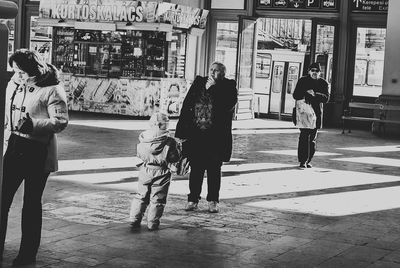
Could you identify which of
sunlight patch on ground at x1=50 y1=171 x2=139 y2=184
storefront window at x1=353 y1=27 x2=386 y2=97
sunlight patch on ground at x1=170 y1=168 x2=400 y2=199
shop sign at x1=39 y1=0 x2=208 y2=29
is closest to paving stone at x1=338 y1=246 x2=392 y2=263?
sunlight patch on ground at x1=170 y1=168 x2=400 y2=199

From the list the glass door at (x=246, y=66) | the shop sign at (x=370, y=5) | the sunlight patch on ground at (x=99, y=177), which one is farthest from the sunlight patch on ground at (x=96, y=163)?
the shop sign at (x=370, y=5)

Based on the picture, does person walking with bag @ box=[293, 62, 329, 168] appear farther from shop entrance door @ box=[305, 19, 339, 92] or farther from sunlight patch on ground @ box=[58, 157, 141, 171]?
shop entrance door @ box=[305, 19, 339, 92]

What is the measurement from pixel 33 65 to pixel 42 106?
346mm

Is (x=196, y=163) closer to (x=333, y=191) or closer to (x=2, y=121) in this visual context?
(x=333, y=191)

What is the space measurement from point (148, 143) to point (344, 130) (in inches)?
534

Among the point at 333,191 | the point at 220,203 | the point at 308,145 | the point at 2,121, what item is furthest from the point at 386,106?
the point at 2,121

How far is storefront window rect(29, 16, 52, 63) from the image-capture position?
79.7 feet

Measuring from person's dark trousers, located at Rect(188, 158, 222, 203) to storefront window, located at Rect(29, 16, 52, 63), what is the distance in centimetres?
1619

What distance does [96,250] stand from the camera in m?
6.82

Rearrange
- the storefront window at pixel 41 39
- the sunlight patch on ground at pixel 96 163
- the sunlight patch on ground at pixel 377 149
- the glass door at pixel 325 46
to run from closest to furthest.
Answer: the sunlight patch on ground at pixel 96 163, the sunlight patch on ground at pixel 377 149, the glass door at pixel 325 46, the storefront window at pixel 41 39

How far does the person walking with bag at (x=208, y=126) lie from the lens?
880 cm

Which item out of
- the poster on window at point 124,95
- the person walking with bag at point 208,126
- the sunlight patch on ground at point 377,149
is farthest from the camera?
the poster on window at point 124,95

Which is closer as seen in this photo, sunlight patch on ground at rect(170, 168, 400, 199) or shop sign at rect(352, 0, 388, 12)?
sunlight patch on ground at rect(170, 168, 400, 199)

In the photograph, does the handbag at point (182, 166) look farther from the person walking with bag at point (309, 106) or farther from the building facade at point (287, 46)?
the building facade at point (287, 46)
